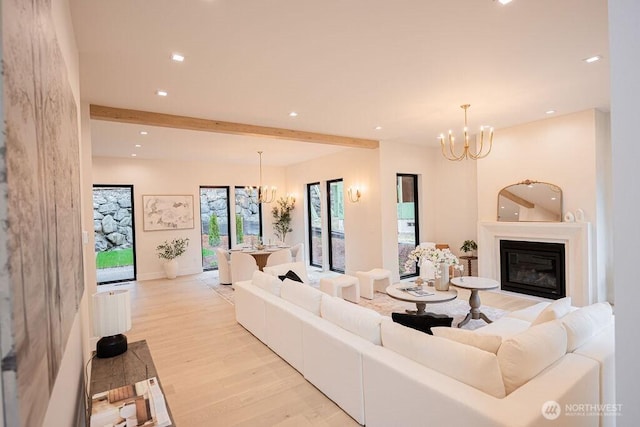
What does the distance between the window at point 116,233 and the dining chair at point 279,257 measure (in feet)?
12.0

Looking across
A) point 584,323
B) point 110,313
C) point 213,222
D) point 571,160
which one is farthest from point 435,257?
point 213,222

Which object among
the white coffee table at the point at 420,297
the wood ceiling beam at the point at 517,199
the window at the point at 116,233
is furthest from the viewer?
the window at the point at 116,233

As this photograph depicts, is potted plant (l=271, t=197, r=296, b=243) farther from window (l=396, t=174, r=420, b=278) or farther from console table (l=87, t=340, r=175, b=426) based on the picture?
console table (l=87, t=340, r=175, b=426)

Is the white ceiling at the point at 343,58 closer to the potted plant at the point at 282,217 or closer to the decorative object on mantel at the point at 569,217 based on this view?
the decorative object on mantel at the point at 569,217

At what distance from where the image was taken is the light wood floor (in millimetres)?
2574

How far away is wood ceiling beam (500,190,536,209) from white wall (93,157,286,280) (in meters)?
6.60

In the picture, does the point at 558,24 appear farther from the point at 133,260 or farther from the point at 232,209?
the point at 133,260

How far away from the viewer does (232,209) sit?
9195 mm

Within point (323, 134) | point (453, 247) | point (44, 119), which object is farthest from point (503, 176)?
point (44, 119)

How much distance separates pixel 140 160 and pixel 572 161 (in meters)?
8.92

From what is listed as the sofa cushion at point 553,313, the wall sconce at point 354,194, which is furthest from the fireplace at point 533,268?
the sofa cushion at point 553,313

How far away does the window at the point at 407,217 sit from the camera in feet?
24.0

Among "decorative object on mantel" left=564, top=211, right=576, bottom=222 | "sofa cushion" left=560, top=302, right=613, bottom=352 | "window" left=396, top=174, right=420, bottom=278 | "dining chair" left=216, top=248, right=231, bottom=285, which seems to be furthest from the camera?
"window" left=396, top=174, right=420, bottom=278

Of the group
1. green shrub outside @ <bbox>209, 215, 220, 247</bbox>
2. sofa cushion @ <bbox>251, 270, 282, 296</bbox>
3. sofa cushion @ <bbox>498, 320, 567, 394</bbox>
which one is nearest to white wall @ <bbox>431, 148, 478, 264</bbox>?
sofa cushion @ <bbox>251, 270, 282, 296</bbox>
